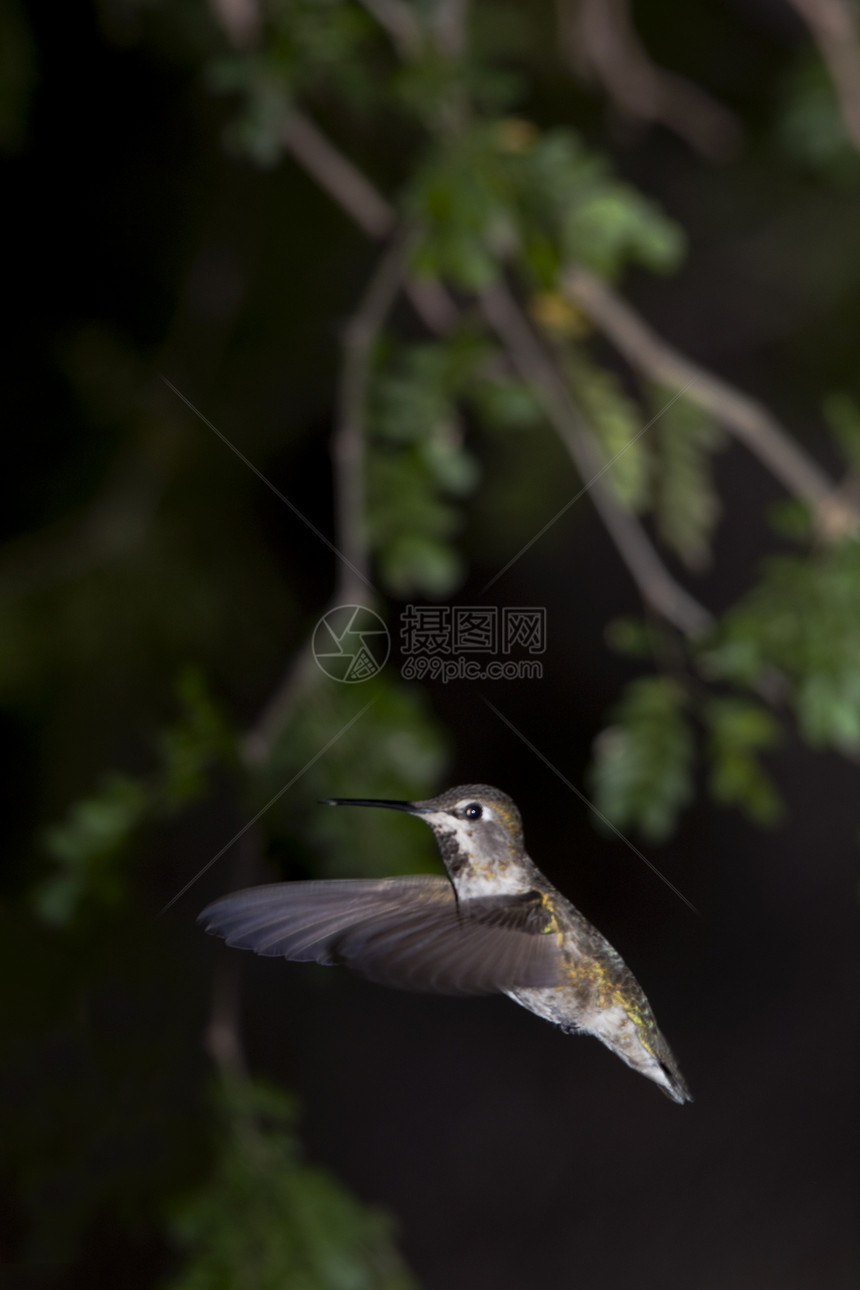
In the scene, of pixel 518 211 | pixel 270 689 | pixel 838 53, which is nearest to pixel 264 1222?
pixel 270 689

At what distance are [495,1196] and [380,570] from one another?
103 centimetres

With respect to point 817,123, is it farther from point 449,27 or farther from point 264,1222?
point 264,1222

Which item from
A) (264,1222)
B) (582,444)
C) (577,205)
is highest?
(577,205)

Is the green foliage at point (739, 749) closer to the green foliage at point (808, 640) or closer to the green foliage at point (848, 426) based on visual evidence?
the green foliage at point (808, 640)

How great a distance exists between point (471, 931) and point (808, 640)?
78 centimetres

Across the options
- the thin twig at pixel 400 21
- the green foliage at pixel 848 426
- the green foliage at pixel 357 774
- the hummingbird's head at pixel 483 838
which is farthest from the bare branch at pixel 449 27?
the hummingbird's head at pixel 483 838

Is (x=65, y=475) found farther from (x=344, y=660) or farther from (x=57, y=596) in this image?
(x=344, y=660)

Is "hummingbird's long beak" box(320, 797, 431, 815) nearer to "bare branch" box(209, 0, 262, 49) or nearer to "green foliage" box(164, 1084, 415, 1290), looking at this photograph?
"green foliage" box(164, 1084, 415, 1290)

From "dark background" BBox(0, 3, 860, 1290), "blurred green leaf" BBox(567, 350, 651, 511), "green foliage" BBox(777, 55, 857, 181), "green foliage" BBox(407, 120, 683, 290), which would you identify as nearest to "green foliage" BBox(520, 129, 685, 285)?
"green foliage" BBox(407, 120, 683, 290)

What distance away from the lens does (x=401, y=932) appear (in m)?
0.29

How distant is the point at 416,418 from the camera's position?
42.4 inches

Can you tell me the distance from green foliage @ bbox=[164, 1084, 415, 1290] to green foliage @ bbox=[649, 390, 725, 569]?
673 millimetres

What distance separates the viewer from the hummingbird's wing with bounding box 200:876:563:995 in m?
0.28

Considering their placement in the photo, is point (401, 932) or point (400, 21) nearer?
point (401, 932)
